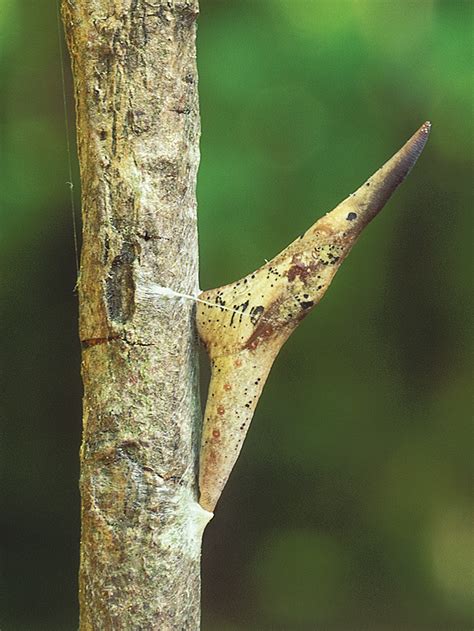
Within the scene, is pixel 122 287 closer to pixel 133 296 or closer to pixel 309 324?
pixel 133 296

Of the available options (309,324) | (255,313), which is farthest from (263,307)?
(309,324)

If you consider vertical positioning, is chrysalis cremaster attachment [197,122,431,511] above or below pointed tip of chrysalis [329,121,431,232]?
below

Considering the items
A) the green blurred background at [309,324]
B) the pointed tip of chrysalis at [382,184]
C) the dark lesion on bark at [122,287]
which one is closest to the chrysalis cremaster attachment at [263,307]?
the pointed tip of chrysalis at [382,184]

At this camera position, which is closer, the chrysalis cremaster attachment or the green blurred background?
the chrysalis cremaster attachment

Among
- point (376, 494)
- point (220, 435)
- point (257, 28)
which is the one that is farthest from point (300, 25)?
point (376, 494)

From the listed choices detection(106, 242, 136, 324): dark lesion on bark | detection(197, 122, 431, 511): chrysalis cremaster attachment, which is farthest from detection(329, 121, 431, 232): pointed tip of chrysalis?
detection(106, 242, 136, 324): dark lesion on bark

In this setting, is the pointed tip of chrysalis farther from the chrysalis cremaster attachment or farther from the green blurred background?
the green blurred background
